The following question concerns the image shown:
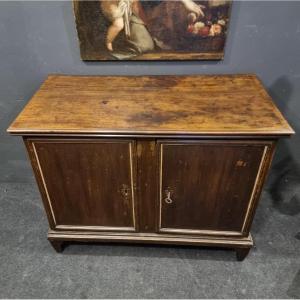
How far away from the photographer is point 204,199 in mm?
1151

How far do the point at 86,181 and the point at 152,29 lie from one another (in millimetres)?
724

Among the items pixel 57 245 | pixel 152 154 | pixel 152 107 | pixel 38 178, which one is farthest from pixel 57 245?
pixel 152 107

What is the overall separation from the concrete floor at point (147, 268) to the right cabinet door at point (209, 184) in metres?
0.20

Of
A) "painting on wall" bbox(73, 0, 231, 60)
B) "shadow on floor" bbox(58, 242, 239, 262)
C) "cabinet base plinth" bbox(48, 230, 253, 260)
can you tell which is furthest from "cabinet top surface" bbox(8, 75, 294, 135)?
"shadow on floor" bbox(58, 242, 239, 262)

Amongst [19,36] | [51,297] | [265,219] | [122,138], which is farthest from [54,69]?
[265,219]

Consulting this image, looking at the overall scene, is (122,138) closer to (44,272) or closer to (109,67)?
(109,67)

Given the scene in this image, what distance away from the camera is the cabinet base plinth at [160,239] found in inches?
50.2

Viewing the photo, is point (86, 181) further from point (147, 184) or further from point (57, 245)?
point (57, 245)

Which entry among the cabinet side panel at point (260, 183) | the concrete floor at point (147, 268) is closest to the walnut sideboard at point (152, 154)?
the cabinet side panel at point (260, 183)

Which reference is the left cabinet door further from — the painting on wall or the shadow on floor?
the painting on wall

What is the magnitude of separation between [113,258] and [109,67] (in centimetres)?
95

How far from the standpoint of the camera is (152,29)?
1228 mm

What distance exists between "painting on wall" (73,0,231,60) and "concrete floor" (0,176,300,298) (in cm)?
96

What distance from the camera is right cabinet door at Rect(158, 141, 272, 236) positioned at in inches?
39.5
